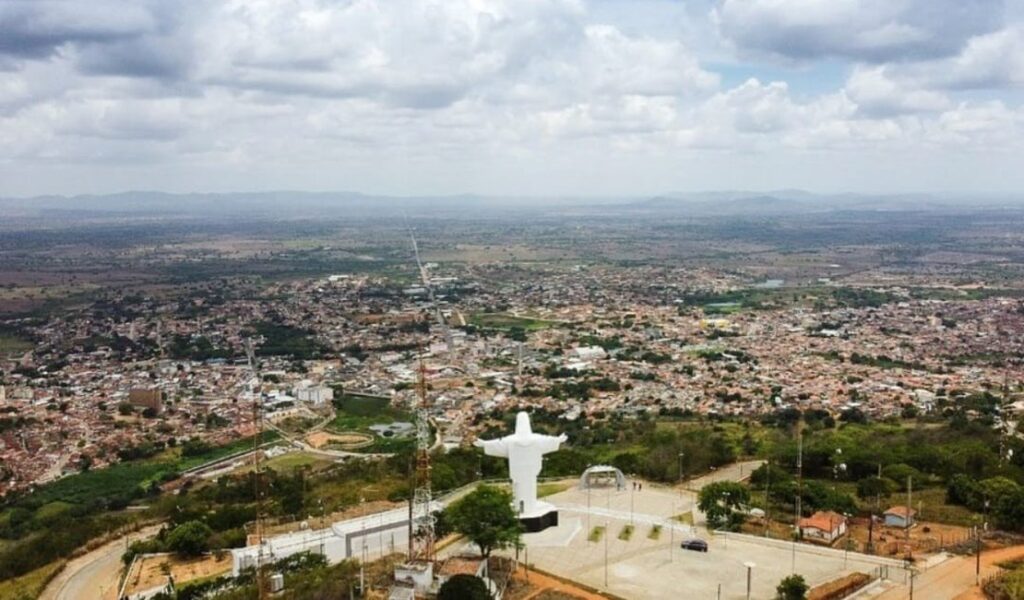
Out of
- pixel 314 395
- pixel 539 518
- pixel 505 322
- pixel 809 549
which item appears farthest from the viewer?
pixel 505 322

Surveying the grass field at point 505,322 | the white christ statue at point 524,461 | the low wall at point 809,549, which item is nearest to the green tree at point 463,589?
the white christ statue at point 524,461

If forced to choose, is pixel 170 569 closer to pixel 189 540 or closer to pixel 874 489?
pixel 189 540

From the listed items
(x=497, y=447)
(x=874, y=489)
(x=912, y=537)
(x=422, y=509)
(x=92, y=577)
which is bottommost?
(x=92, y=577)

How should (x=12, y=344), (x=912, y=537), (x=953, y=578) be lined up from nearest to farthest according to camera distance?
(x=953, y=578), (x=912, y=537), (x=12, y=344)

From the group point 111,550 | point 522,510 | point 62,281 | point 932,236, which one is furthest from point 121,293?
point 932,236

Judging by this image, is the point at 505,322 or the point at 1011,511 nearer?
the point at 1011,511

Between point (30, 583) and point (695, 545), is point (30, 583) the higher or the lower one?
the lower one

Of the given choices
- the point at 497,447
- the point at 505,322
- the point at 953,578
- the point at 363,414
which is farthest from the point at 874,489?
the point at 505,322

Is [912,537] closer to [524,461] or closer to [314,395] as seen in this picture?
[524,461]
